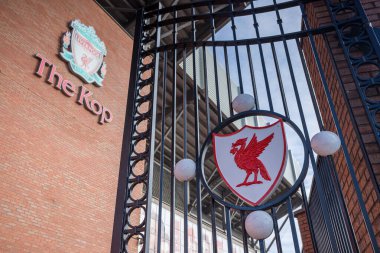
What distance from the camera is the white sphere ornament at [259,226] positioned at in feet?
4.11

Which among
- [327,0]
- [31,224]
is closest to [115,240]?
[327,0]

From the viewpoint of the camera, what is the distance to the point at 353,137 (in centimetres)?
157

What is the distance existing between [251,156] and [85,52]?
666 centimetres

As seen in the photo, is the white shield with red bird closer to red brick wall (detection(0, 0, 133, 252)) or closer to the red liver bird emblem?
the red liver bird emblem

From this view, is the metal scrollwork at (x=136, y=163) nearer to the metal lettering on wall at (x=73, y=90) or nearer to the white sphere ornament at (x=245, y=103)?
the white sphere ornament at (x=245, y=103)

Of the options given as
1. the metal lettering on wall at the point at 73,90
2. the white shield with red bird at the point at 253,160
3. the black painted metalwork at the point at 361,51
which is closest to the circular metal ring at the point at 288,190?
the white shield with red bird at the point at 253,160

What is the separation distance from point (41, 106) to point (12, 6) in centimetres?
200

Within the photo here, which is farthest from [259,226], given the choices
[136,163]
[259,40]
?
[259,40]

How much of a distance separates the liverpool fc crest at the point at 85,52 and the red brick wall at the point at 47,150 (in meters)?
0.17

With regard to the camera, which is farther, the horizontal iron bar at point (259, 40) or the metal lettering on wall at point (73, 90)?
the metal lettering on wall at point (73, 90)

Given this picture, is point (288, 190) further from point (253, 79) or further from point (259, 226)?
point (253, 79)

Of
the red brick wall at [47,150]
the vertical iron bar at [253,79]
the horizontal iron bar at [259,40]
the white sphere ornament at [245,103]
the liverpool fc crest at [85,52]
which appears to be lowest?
the white sphere ornament at [245,103]

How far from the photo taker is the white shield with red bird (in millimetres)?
1384

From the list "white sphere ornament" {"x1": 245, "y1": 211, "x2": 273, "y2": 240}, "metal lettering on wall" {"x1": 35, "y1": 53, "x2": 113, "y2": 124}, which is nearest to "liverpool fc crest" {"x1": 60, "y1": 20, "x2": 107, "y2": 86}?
"metal lettering on wall" {"x1": 35, "y1": 53, "x2": 113, "y2": 124}
